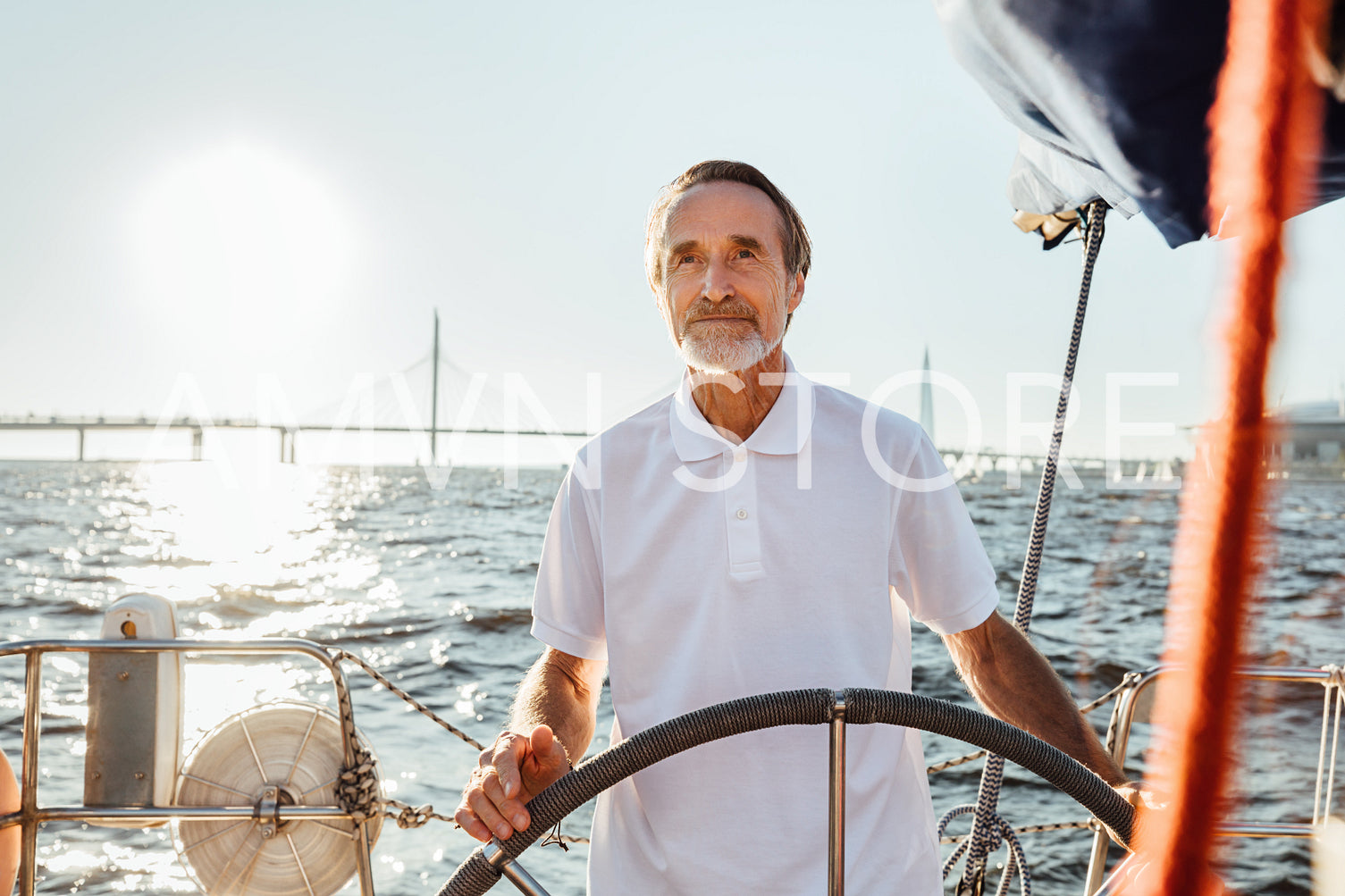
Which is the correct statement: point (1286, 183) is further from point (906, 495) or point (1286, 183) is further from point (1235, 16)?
point (906, 495)


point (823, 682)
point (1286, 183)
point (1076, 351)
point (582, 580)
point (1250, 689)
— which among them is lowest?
point (823, 682)

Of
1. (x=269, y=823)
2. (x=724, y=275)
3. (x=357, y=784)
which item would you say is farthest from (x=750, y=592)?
(x=269, y=823)

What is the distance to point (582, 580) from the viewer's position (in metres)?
1.38

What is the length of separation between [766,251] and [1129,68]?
0.79 metres

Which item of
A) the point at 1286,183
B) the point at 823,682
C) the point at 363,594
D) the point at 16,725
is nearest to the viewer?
the point at 1286,183

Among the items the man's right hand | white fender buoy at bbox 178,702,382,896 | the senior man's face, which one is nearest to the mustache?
the senior man's face

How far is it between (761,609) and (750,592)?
27 mm

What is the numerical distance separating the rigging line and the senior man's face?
Result: 0.60 m

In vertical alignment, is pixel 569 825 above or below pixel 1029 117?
below

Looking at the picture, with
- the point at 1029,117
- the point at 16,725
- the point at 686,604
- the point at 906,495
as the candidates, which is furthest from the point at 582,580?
the point at 16,725

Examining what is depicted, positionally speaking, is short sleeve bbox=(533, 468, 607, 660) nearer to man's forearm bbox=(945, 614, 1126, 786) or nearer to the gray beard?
the gray beard

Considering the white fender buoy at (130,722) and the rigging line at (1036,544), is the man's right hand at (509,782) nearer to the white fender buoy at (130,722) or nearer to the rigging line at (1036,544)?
the rigging line at (1036,544)

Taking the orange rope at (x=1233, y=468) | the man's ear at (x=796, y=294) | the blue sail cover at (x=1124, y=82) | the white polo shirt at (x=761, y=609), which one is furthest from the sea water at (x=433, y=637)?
the man's ear at (x=796, y=294)

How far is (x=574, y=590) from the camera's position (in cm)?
138
